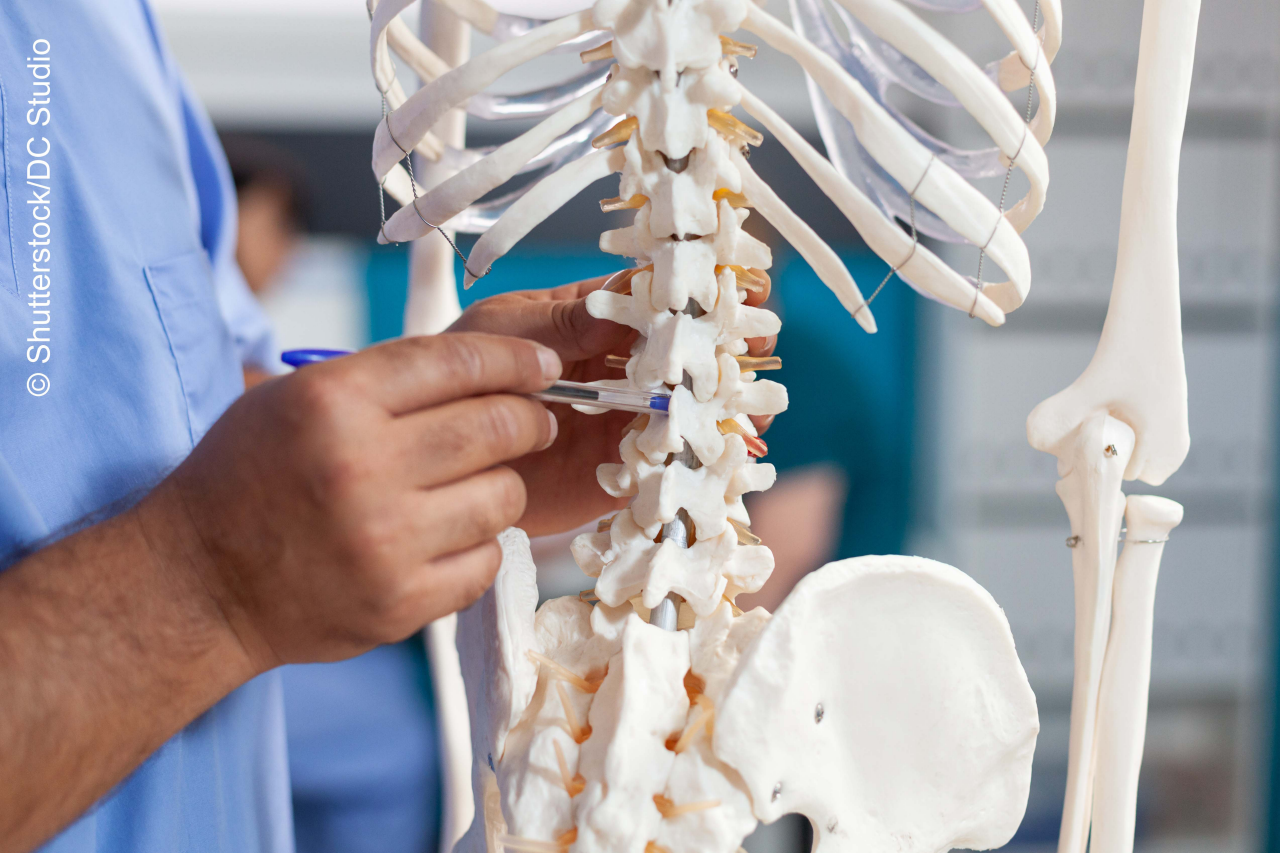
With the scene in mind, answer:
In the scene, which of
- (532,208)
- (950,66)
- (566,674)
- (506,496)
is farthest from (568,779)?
(950,66)

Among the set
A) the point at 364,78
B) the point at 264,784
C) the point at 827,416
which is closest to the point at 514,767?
the point at 264,784

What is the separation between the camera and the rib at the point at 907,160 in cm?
44

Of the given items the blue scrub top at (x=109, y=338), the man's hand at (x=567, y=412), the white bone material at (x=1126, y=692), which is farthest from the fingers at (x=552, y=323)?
the white bone material at (x=1126, y=692)

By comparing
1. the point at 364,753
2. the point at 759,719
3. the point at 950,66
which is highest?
the point at 950,66

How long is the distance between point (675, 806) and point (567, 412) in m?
0.38

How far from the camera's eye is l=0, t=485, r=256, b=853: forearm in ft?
1.34

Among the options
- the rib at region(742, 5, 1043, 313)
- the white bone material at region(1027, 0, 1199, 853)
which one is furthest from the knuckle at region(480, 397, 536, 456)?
the white bone material at region(1027, 0, 1199, 853)

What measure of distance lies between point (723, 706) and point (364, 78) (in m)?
1.79

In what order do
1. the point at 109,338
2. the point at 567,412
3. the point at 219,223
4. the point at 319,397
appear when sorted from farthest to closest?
the point at 219,223, the point at 567,412, the point at 109,338, the point at 319,397

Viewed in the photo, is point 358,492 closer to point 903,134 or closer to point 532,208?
point 532,208

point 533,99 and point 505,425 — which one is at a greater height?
point 533,99

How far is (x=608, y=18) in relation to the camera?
0.44 m

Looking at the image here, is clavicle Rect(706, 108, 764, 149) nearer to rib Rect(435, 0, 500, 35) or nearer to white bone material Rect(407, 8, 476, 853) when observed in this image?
rib Rect(435, 0, 500, 35)

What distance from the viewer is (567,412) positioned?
767 mm
